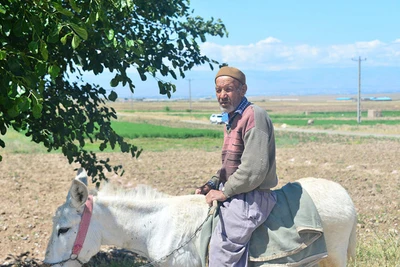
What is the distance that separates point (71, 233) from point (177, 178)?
12.6 m

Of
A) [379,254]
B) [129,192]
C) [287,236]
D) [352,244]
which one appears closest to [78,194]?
[129,192]

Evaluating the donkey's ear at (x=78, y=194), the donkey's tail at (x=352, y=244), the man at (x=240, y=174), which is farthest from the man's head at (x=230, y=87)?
the donkey's tail at (x=352, y=244)

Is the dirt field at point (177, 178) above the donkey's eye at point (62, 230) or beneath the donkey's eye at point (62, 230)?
beneath

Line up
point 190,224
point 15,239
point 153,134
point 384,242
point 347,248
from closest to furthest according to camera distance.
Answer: point 190,224 → point 347,248 → point 384,242 → point 15,239 → point 153,134

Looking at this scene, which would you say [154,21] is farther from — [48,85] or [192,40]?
[48,85]

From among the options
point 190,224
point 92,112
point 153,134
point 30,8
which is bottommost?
point 153,134

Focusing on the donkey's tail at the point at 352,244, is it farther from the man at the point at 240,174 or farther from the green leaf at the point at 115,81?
the green leaf at the point at 115,81

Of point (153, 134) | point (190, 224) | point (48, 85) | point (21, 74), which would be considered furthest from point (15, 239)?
point (153, 134)

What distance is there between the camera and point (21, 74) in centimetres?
351

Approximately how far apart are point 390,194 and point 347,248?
8263mm

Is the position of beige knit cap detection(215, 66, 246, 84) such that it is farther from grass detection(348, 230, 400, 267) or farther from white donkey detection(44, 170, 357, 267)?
grass detection(348, 230, 400, 267)

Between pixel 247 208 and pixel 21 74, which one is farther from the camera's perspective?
pixel 247 208

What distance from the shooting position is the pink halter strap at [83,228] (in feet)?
13.2

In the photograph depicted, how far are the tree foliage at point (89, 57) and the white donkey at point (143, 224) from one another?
36.8 inches
